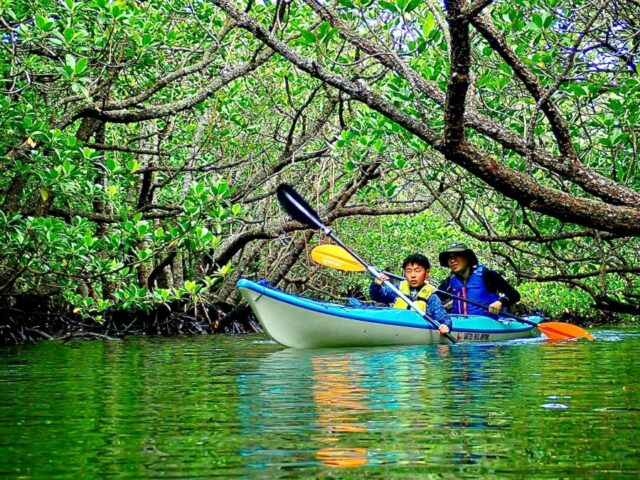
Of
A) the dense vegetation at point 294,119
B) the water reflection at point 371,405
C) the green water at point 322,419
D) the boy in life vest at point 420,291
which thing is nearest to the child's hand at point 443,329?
the boy in life vest at point 420,291

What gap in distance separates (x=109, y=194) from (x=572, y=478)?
5604 mm

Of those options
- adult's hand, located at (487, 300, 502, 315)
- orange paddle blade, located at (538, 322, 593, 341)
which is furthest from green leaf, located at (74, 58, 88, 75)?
orange paddle blade, located at (538, 322, 593, 341)

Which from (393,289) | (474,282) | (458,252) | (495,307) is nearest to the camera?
(393,289)

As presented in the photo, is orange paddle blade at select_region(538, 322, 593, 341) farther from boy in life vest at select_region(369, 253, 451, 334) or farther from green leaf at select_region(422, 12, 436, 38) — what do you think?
green leaf at select_region(422, 12, 436, 38)

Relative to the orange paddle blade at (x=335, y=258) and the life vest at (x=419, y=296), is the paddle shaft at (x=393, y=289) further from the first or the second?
the orange paddle blade at (x=335, y=258)

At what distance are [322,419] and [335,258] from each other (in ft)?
23.0

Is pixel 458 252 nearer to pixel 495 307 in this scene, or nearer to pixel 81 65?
pixel 495 307

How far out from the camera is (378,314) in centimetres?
998

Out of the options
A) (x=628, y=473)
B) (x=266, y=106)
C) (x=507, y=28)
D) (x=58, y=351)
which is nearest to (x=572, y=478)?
(x=628, y=473)

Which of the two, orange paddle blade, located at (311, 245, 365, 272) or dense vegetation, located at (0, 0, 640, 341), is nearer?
dense vegetation, located at (0, 0, 640, 341)

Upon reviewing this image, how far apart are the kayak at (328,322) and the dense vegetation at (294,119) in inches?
23.1

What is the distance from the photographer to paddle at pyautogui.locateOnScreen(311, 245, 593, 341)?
1070 cm

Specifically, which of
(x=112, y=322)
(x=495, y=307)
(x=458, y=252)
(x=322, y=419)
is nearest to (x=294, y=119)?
(x=458, y=252)

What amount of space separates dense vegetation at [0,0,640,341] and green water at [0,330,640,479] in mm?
1095
